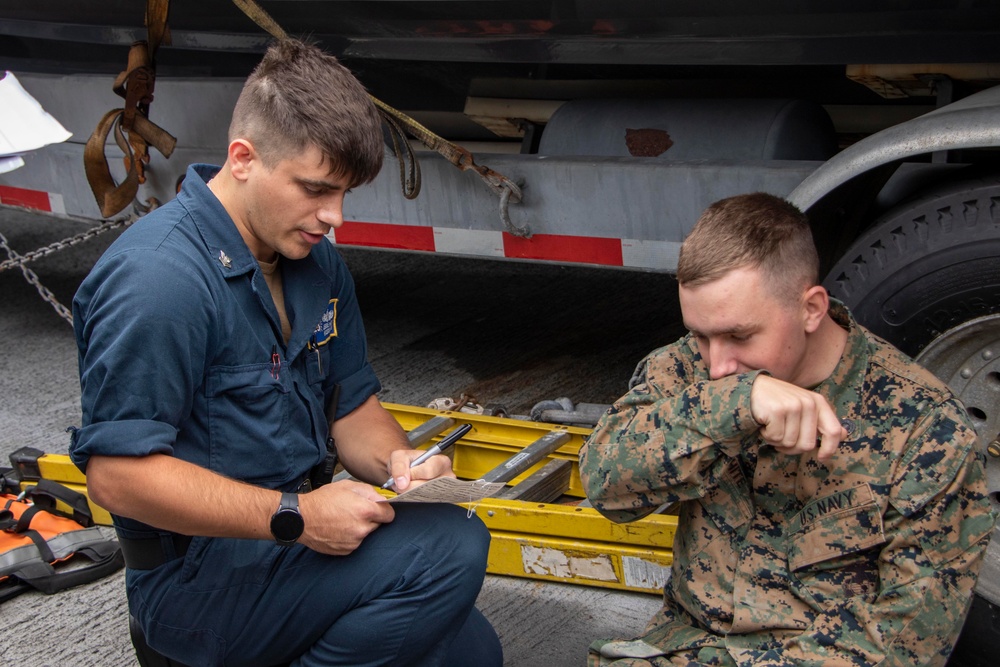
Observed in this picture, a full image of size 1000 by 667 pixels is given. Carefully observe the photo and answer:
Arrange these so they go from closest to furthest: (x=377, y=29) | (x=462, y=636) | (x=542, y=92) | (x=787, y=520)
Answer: (x=787, y=520) → (x=462, y=636) → (x=377, y=29) → (x=542, y=92)

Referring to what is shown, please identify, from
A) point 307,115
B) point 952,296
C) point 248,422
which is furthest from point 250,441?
point 952,296

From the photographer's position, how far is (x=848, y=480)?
1.90m

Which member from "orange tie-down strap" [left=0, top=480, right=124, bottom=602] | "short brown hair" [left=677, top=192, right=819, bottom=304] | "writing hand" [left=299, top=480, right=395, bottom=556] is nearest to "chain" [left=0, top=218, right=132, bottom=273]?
"orange tie-down strap" [left=0, top=480, right=124, bottom=602]

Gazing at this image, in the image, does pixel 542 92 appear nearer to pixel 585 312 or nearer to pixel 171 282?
pixel 585 312

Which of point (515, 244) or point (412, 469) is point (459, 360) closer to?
point (515, 244)

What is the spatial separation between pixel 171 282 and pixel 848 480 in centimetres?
121

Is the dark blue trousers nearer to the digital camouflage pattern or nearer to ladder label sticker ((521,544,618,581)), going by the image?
the digital camouflage pattern

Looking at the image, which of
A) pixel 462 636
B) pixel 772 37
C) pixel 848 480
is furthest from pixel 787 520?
pixel 772 37

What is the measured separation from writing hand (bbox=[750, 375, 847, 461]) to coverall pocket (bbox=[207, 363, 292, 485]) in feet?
2.93

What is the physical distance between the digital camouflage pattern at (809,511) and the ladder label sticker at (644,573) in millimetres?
742

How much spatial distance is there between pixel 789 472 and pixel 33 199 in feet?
13.1

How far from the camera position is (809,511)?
6.37ft

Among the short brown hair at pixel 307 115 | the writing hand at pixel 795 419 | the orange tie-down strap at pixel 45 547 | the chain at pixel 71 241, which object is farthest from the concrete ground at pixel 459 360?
the short brown hair at pixel 307 115

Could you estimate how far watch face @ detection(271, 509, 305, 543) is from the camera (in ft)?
6.33
